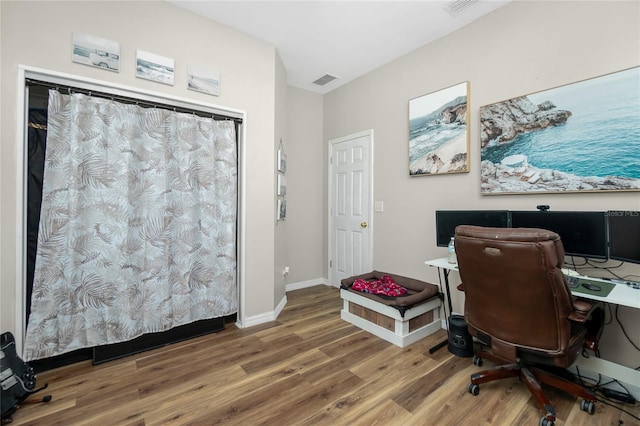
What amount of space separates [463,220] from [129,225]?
2.85 m

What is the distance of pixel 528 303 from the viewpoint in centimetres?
154

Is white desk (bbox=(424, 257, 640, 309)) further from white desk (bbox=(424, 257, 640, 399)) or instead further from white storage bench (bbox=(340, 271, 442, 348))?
white storage bench (bbox=(340, 271, 442, 348))

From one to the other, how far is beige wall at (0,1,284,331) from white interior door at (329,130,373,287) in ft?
3.72

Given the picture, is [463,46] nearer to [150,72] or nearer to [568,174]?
[568,174]

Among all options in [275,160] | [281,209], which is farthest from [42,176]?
[281,209]

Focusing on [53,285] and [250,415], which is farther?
[53,285]

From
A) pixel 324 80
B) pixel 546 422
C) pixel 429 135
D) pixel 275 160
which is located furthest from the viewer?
pixel 324 80

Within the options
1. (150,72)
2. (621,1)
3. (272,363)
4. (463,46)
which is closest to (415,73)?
(463,46)

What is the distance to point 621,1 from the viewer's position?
1.91 m

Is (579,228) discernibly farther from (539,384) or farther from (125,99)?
(125,99)

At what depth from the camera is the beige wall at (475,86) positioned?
1.97 meters

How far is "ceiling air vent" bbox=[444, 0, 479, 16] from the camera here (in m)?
2.41

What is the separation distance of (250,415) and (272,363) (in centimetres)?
56

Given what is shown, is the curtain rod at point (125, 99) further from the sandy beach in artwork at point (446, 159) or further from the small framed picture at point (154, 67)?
the sandy beach in artwork at point (446, 159)
